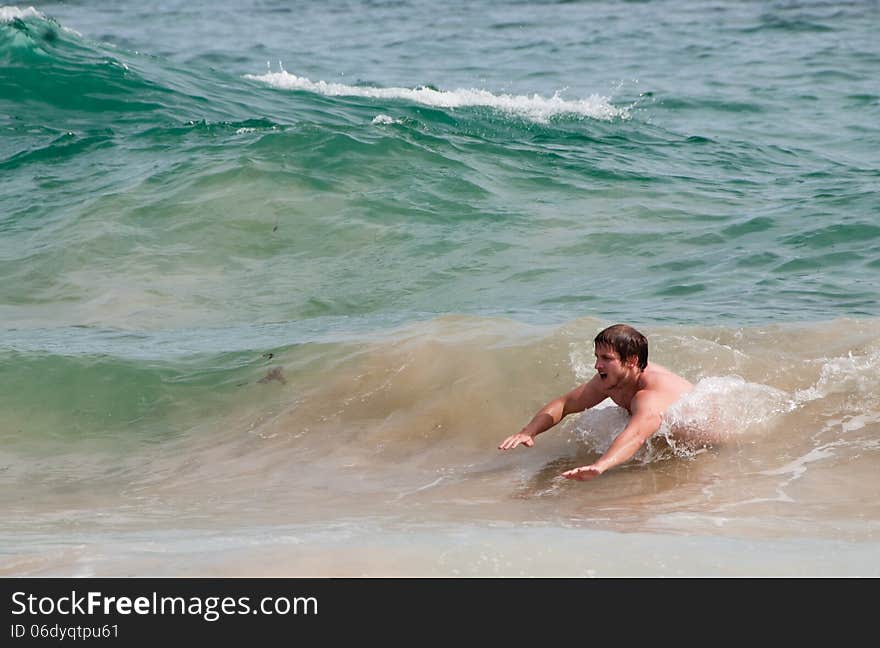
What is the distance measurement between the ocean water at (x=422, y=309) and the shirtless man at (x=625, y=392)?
0.21 meters

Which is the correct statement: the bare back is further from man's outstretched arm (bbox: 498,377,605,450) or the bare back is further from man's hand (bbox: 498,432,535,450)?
man's hand (bbox: 498,432,535,450)

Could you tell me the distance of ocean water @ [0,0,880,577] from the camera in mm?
5324

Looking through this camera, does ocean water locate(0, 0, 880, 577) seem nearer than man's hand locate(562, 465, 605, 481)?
Yes

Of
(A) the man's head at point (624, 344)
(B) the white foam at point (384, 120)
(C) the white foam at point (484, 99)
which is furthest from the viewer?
(C) the white foam at point (484, 99)

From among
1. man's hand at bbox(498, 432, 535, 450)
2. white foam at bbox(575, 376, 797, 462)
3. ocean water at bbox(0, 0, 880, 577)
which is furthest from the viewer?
white foam at bbox(575, 376, 797, 462)

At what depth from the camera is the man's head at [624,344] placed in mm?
6297

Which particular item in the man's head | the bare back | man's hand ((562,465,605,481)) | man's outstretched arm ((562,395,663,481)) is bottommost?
Answer: man's hand ((562,465,605,481))

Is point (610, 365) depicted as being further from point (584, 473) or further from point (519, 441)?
point (584, 473)

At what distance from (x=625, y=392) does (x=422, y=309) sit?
406 cm

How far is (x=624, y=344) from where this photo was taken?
630cm

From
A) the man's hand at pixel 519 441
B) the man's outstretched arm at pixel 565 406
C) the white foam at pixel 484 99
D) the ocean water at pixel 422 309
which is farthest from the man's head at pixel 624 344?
the white foam at pixel 484 99

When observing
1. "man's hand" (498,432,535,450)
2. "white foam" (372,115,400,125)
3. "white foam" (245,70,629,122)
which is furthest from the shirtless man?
"white foam" (245,70,629,122)

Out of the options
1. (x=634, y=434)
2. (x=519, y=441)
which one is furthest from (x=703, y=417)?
(x=519, y=441)

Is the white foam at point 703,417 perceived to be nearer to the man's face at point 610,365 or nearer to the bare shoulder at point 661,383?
the bare shoulder at point 661,383
